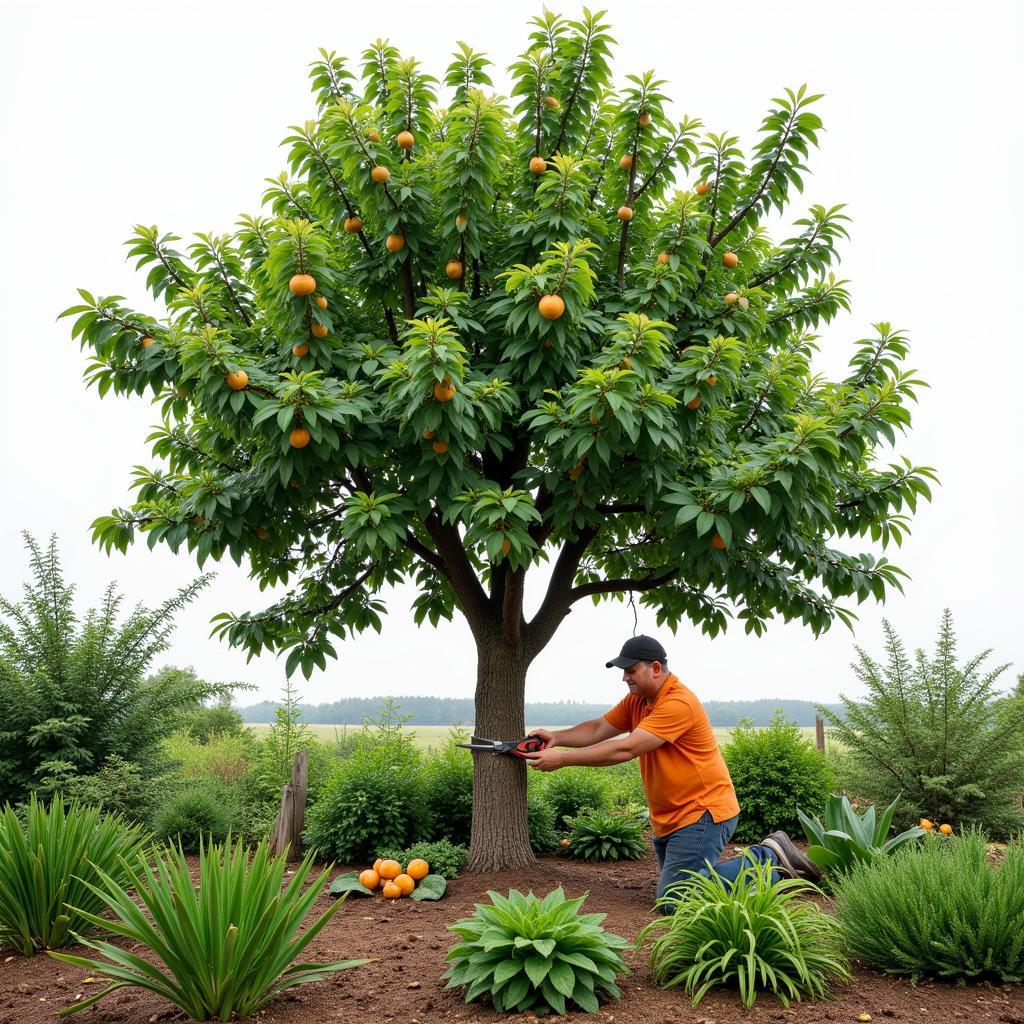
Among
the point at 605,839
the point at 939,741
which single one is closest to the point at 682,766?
the point at 605,839

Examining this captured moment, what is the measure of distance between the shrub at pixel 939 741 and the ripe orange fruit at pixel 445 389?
6.32 metres

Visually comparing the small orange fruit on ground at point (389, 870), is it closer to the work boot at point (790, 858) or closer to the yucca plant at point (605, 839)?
the yucca plant at point (605, 839)

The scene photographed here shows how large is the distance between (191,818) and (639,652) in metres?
5.01

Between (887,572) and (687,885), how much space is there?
3.06m

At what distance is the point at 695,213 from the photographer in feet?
20.6

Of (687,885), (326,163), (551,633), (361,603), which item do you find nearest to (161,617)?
(361,603)

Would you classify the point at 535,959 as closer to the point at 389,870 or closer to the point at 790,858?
the point at 389,870

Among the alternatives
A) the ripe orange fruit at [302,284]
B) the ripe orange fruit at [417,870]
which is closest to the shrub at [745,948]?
the ripe orange fruit at [417,870]

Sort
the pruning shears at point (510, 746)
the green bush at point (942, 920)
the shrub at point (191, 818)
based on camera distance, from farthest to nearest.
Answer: the shrub at point (191, 818) < the pruning shears at point (510, 746) < the green bush at point (942, 920)

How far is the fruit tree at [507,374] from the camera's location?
17.4 ft

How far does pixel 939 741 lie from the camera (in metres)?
8.88

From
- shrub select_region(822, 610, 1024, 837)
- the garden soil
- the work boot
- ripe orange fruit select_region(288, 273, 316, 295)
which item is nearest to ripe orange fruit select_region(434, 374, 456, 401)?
ripe orange fruit select_region(288, 273, 316, 295)

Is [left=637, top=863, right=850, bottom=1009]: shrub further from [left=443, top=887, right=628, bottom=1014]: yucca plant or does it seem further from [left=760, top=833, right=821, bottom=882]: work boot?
[left=760, top=833, right=821, bottom=882]: work boot

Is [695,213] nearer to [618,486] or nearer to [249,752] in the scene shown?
[618,486]
